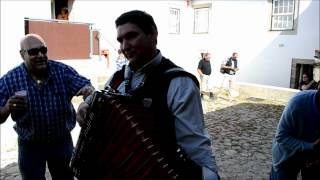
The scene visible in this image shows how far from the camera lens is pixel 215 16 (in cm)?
1838

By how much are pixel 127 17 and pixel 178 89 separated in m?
0.49

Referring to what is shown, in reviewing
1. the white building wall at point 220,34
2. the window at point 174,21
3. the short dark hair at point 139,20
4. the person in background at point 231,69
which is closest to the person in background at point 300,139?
the short dark hair at point 139,20

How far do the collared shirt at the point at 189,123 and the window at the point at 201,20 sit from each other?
17.7m

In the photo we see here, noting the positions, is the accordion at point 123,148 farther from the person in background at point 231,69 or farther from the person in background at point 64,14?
the person in background at point 64,14

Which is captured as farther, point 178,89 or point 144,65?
point 144,65

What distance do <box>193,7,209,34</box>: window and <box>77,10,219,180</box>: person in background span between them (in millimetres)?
17614

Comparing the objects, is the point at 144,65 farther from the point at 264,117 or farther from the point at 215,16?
the point at 215,16

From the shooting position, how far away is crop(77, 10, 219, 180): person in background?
1.82 m

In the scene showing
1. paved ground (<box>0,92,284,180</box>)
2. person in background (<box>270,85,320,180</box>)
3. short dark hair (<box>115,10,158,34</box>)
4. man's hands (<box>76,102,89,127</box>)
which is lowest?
paved ground (<box>0,92,284,180</box>)

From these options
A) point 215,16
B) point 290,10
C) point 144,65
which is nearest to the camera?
point 144,65

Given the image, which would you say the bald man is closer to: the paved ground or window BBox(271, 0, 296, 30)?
the paved ground

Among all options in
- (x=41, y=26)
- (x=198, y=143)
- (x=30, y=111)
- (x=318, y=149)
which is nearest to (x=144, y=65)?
(x=198, y=143)

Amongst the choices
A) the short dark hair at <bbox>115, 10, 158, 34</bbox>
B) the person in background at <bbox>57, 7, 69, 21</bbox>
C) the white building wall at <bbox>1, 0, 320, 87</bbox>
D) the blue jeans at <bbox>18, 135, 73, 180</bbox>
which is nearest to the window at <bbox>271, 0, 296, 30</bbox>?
the white building wall at <bbox>1, 0, 320, 87</bbox>

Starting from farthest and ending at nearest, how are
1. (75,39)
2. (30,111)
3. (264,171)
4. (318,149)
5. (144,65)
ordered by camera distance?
(75,39) < (264,171) < (30,111) < (318,149) < (144,65)
